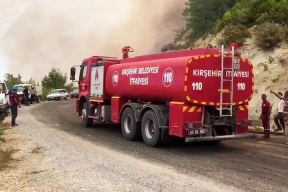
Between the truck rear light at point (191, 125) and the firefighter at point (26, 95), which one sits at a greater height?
the firefighter at point (26, 95)

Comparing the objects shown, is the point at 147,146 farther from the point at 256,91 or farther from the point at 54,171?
the point at 256,91

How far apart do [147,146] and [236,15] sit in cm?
1419

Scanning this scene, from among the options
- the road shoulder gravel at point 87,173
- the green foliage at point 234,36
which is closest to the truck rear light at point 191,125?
the road shoulder gravel at point 87,173

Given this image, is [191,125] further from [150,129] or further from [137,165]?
[137,165]

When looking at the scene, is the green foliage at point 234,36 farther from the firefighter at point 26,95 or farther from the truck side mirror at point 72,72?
the firefighter at point 26,95

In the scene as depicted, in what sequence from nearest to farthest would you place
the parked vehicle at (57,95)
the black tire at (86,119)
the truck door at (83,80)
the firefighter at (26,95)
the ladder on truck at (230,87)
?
the ladder on truck at (230,87), the black tire at (86,119), the truck door at (83,80), the firefighter at (26,95), the parked vehicle at (57,95)

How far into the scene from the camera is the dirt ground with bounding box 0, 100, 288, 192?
6766 millimetres

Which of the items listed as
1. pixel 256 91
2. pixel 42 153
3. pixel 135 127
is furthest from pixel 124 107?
pixel 256 91

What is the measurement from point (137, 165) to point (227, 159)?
2.32 metres

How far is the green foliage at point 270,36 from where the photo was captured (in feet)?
62.7

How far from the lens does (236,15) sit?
73.8ft

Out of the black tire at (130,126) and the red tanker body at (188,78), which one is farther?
the black tire at (130,126)

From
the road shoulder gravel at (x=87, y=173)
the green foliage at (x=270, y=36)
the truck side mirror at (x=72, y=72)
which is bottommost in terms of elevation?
the road shoulder gravel at (x=87, y=173)

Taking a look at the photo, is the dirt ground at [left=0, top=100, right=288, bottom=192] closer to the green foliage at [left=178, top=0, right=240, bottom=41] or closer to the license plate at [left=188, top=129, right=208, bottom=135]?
the license plate at [left=188, top=129, right=208, bottom=135]
